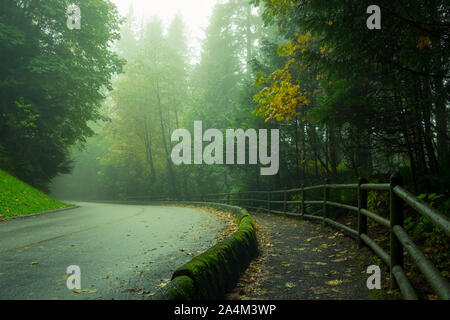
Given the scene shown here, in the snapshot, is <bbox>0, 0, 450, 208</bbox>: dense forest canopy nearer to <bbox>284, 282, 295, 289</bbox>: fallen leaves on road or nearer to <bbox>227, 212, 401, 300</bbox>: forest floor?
<bbox>227, 212, 401, 300</bbox>: forest floor

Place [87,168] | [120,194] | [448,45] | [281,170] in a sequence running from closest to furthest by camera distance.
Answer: [448,45]
[281,170]
[120,194]
[87,168]

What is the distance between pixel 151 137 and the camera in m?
35.2

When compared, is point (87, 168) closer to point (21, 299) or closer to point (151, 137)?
point (151, 137)

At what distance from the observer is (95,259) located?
5.45m

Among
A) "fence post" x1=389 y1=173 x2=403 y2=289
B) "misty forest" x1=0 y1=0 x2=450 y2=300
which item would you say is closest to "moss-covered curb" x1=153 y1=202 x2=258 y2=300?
"fence post" x1=389 y1=173 x2=403 y2=289

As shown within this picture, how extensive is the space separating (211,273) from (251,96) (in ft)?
47.6

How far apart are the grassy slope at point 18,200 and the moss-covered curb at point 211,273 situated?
10828 mm

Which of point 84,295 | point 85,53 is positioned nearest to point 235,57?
point 85,53

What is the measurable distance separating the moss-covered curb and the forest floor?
7.7 inches

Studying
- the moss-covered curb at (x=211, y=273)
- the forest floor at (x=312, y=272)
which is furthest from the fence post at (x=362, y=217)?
the moss-covered curb at (x=211, y=273)

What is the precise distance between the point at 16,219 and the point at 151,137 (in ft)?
77.3

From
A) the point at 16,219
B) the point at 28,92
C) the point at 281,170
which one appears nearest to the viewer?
the point at 16,219

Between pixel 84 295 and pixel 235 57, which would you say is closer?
pixel 84 295

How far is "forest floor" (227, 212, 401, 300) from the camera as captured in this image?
3.72 meters
